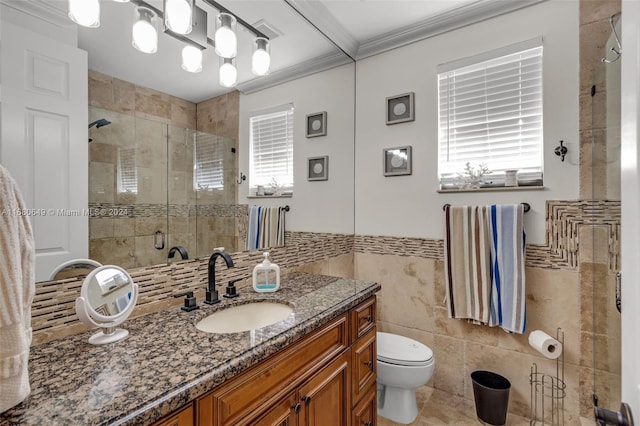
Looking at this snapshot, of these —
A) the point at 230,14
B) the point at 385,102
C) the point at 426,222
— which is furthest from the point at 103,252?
the point at 385,102

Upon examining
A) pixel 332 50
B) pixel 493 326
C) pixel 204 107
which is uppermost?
pixel 332 50

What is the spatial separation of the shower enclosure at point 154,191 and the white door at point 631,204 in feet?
4.36

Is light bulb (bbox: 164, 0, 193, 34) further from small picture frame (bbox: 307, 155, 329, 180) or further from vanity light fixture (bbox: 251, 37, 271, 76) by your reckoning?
small picture frame (bbox: 307, 155, 329, 180)

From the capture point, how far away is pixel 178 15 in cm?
122

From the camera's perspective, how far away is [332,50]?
223cm

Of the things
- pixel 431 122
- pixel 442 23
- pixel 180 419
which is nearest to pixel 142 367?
pixel 180 419

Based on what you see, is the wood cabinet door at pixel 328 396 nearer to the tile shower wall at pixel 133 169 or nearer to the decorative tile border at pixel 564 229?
the tile shower wall at pixel 133 169

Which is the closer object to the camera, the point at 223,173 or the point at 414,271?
the point at 223,173

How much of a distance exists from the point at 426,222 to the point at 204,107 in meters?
1.59

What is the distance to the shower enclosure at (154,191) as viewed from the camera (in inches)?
40.5

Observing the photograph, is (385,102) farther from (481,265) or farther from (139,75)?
(139,75)

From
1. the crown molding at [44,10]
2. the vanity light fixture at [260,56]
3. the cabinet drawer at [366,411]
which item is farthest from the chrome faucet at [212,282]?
the vanity light fixture at [260,56]

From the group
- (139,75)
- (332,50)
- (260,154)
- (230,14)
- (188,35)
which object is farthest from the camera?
(332,50)

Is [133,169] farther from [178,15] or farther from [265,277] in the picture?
[265,277]
